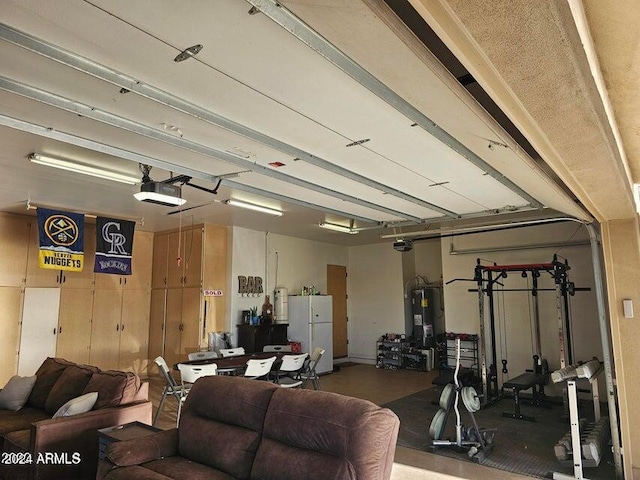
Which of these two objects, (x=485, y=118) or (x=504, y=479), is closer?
(x=485, y=118)

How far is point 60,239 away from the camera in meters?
6.51

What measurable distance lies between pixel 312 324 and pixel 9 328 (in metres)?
5.35

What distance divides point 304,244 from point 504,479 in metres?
6.71

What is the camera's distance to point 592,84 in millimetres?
1812

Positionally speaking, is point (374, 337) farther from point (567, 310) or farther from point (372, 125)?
point (372, 125)

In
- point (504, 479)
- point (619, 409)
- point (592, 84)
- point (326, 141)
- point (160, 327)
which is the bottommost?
point (504, 479)

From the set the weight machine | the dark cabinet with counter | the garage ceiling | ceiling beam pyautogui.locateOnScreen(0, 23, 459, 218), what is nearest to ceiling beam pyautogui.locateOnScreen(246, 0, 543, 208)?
the garage ceiling

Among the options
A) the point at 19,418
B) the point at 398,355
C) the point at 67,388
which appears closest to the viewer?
the point at 19,418

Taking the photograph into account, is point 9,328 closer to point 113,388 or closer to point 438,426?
point 113,388

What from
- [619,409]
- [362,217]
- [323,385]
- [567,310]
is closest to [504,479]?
[619,409]

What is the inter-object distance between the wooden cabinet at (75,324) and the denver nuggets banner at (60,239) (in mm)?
1157

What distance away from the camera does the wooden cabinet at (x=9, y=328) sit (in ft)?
21.9

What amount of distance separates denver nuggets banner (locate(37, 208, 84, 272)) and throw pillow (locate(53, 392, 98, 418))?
3.49 m

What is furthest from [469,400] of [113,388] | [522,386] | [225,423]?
[113,388]
